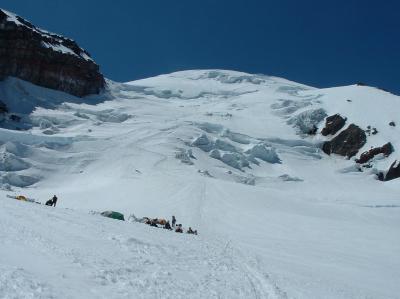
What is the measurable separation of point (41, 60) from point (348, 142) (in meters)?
57.0

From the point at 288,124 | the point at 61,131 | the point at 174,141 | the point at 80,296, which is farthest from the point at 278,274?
the point at 288,124

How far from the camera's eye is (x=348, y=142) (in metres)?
→ 89.6

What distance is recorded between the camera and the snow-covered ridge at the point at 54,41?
9991 centimetres

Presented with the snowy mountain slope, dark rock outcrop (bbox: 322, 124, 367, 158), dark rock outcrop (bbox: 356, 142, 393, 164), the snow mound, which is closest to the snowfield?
the snowy mountain slope

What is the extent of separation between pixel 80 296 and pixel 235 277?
304 inches

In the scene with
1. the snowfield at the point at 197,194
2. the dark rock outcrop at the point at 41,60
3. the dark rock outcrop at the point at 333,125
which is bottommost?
the snowfield at the point at 197,194

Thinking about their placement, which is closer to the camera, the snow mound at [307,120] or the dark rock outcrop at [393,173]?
the dark rock outcrop at [393,173]

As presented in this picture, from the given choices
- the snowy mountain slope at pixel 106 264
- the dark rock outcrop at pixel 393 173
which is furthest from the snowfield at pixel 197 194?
the dark rock outcrop at pixel 393 173

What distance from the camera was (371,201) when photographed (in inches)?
2286

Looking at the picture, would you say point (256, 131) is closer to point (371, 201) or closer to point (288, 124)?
point (288, 124)

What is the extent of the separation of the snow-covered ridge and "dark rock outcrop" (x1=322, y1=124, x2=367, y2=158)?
53.4 metres

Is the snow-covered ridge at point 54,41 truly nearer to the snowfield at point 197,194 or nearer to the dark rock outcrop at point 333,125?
the snowfield at point 197,194

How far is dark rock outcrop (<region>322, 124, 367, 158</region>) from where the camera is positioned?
290 feet

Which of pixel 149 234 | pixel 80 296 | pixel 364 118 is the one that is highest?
pixel 364 118
